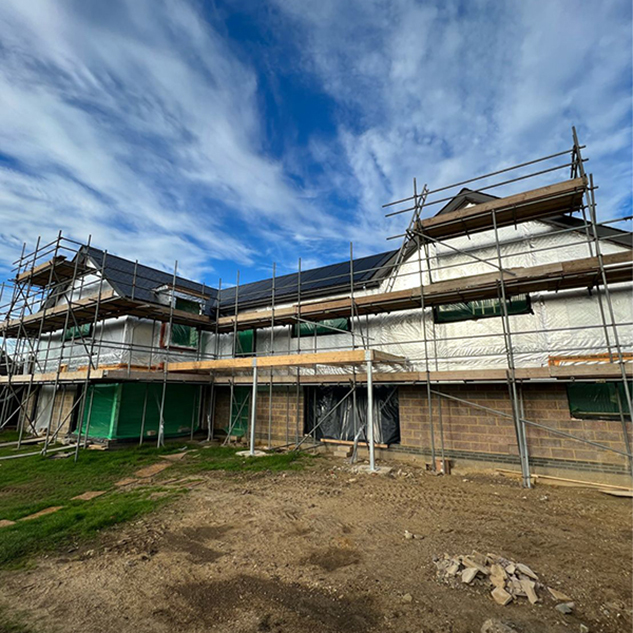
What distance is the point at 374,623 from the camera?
292 cm

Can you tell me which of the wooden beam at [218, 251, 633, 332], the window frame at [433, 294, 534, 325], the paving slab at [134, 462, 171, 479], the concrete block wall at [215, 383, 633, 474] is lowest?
the paving slab at [134, 462, 171, 479]

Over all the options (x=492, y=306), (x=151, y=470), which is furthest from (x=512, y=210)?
(x=151, y=470)

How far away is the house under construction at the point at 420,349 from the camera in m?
7.75

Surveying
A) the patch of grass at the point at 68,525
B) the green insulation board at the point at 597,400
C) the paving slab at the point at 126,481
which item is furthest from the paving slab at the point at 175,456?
the green insulation board at the point at 597,400

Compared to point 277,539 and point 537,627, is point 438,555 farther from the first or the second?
point 277,539

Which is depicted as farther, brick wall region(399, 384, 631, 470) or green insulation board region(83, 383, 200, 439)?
green insulation board region(83, 383, 200, 439)

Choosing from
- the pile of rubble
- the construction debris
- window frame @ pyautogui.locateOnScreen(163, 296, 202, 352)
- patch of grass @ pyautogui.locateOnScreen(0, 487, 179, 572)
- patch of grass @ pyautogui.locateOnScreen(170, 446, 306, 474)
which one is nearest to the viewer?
the construction debris

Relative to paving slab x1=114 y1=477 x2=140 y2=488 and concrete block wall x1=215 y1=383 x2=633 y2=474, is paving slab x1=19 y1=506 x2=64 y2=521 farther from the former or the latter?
concrete block wall x1=215 y1=383 x2=633 y2=474

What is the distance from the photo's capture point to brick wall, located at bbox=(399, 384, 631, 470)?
754cm

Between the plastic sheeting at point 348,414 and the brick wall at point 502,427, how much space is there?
0.43 meters

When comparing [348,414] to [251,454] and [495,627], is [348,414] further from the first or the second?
[495,627]

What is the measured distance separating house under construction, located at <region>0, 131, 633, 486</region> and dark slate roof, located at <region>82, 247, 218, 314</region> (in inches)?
3.5

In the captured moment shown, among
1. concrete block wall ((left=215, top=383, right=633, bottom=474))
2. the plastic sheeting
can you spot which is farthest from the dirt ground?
the plastic sheeting

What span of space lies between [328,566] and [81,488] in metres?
6.11
